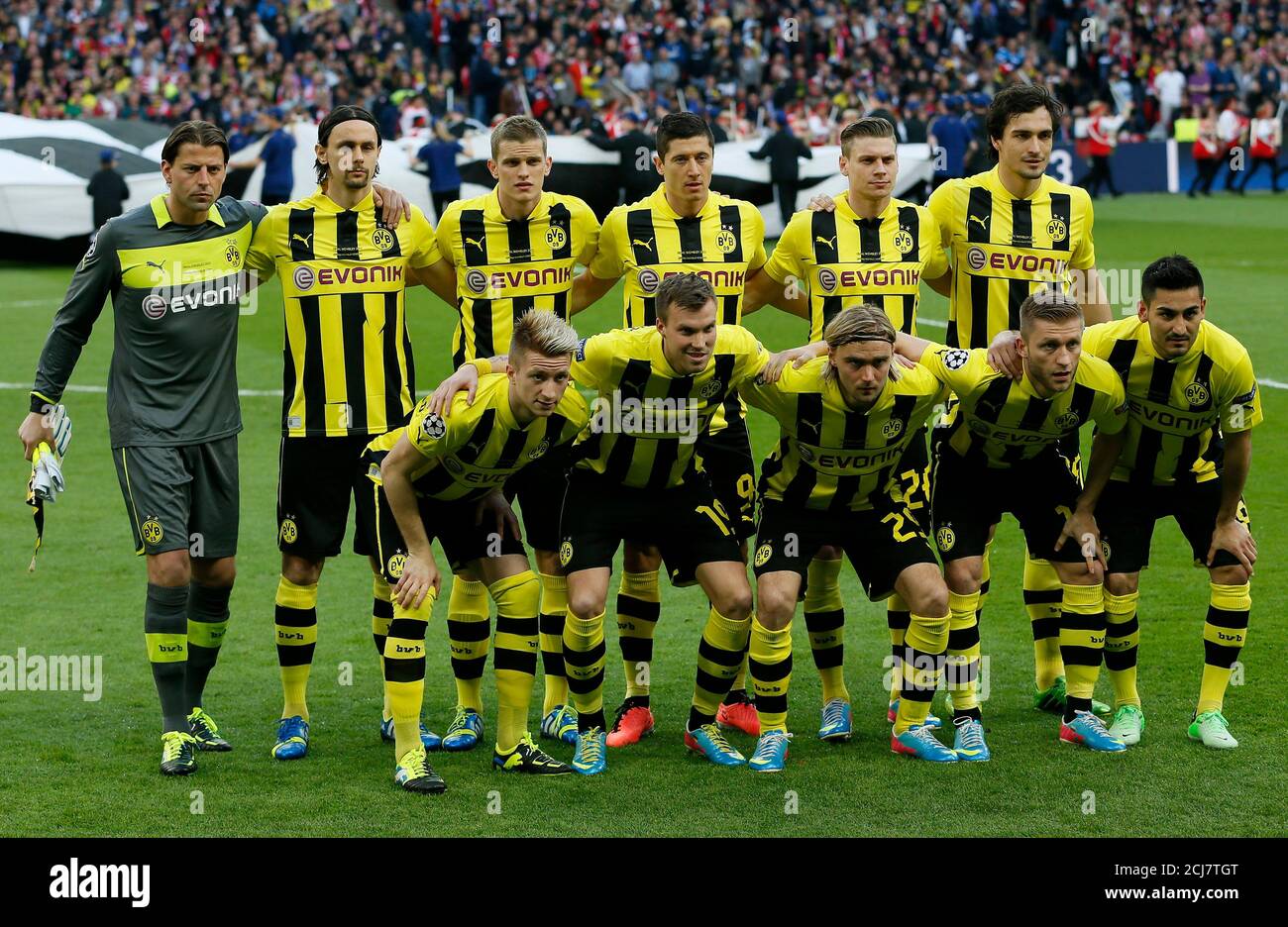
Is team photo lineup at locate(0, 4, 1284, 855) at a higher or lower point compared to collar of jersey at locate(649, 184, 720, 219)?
lower

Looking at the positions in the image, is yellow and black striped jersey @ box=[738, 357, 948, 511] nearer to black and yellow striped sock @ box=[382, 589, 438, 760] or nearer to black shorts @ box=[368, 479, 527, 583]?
black shorts @ box=[368, 479, 527, 583]

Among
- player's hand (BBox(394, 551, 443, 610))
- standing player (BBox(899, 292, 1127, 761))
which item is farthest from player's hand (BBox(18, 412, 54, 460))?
standing player (BBox(899, 292, 1127, 761))

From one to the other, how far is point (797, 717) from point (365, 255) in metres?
2.57

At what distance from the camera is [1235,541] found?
6383mm

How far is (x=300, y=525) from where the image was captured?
6.52 meters

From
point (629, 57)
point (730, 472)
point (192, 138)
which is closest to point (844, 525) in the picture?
point (730, 472)

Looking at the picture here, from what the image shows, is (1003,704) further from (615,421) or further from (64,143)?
(64,143)

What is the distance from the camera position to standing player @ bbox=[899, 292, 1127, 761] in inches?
242

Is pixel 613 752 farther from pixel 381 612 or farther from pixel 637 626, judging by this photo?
pixel 381 612

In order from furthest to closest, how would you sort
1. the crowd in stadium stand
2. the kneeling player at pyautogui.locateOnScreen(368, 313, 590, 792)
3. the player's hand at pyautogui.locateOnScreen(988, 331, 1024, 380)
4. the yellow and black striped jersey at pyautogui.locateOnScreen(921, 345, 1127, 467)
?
the crowd in stadium stand, the yellow and black striped jersey at pyautogui.locateOnScreen(921, 345, 1127, 467), the player's hand at pyautogui.locateOnScreen(988, 331, 1024, 380), the kneeling player at pyautogui.locateOnScreen(368, 313, 590, 792)

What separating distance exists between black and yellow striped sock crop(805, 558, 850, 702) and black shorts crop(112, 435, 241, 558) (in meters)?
2.31

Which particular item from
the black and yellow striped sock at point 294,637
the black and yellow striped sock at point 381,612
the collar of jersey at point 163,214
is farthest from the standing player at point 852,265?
the collar of jersey at point 163,214

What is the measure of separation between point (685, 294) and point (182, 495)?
2076 millimetres
